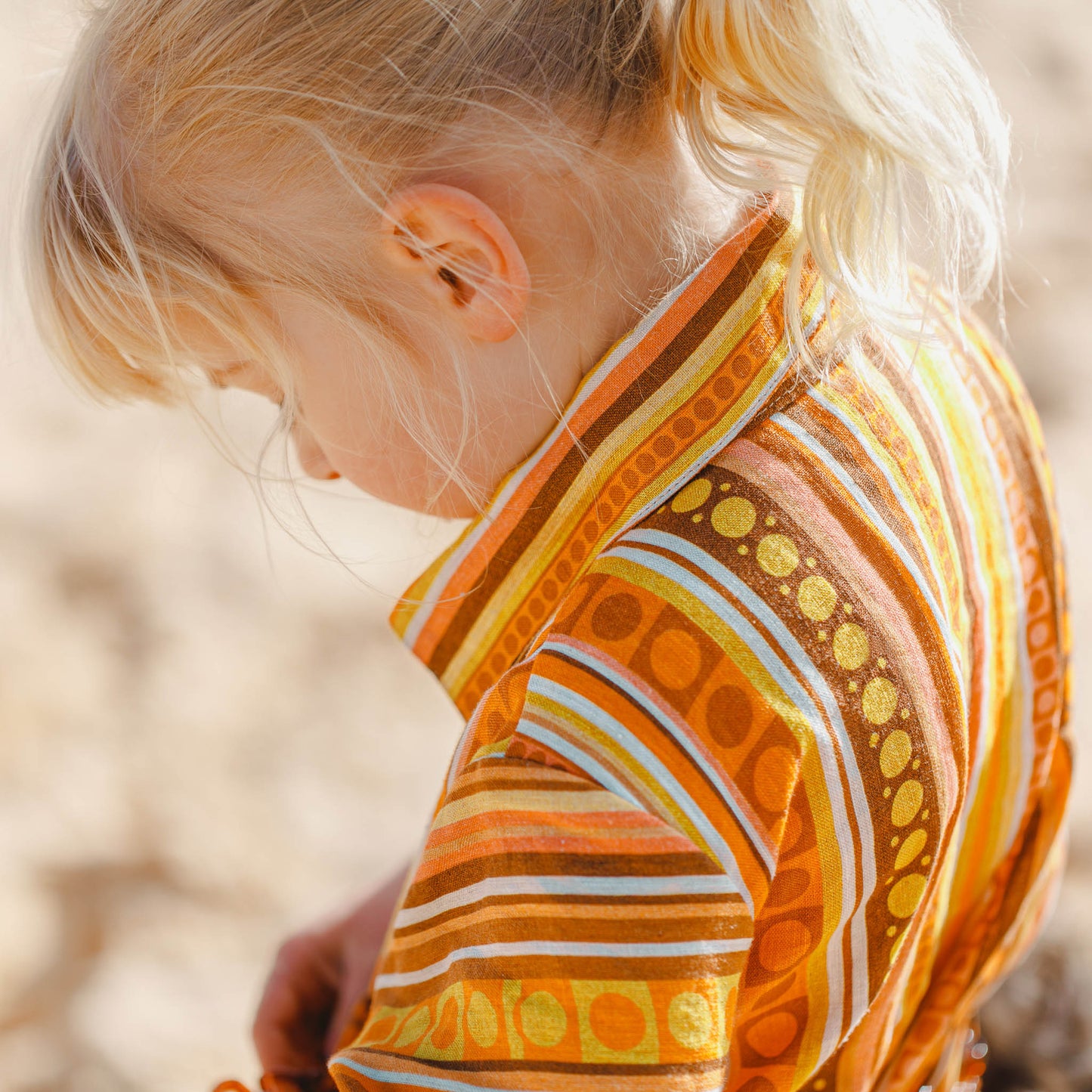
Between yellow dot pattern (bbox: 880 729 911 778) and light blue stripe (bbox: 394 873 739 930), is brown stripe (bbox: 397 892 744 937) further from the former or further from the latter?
yellow dot pattern (bbox: 880 729 911 778)

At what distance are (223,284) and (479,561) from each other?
22cm

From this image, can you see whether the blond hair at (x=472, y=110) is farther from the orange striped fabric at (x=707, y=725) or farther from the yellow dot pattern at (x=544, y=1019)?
the yellow dot pattern at (x=544, y=1019)

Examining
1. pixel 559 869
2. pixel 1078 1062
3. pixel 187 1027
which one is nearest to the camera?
Answer: pixel 559 869

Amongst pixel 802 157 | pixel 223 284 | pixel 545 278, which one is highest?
pixel 802 157

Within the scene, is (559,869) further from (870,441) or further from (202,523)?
(202,523)

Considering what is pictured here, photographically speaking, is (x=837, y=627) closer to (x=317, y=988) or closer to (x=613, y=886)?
(x=613, y=886)

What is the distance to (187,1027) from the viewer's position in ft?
4.42

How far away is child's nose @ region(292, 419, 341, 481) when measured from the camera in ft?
2.46

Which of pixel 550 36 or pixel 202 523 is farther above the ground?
pixel 550 36

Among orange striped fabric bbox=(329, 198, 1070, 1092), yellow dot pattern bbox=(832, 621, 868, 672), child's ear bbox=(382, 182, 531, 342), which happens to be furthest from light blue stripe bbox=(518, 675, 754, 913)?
child's ear bbox=(382, 182, 531, 342)

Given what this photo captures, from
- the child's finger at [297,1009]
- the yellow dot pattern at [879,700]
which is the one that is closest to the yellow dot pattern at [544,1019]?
the yellow dot pattern at [879,700]

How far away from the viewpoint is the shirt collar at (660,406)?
0.59 meters

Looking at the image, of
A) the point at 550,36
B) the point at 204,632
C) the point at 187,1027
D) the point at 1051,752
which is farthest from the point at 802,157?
the point at 204,632

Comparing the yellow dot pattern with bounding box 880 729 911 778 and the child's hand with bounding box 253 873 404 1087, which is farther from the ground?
the yellow dot pattern with bounding box 880 729 911 778
